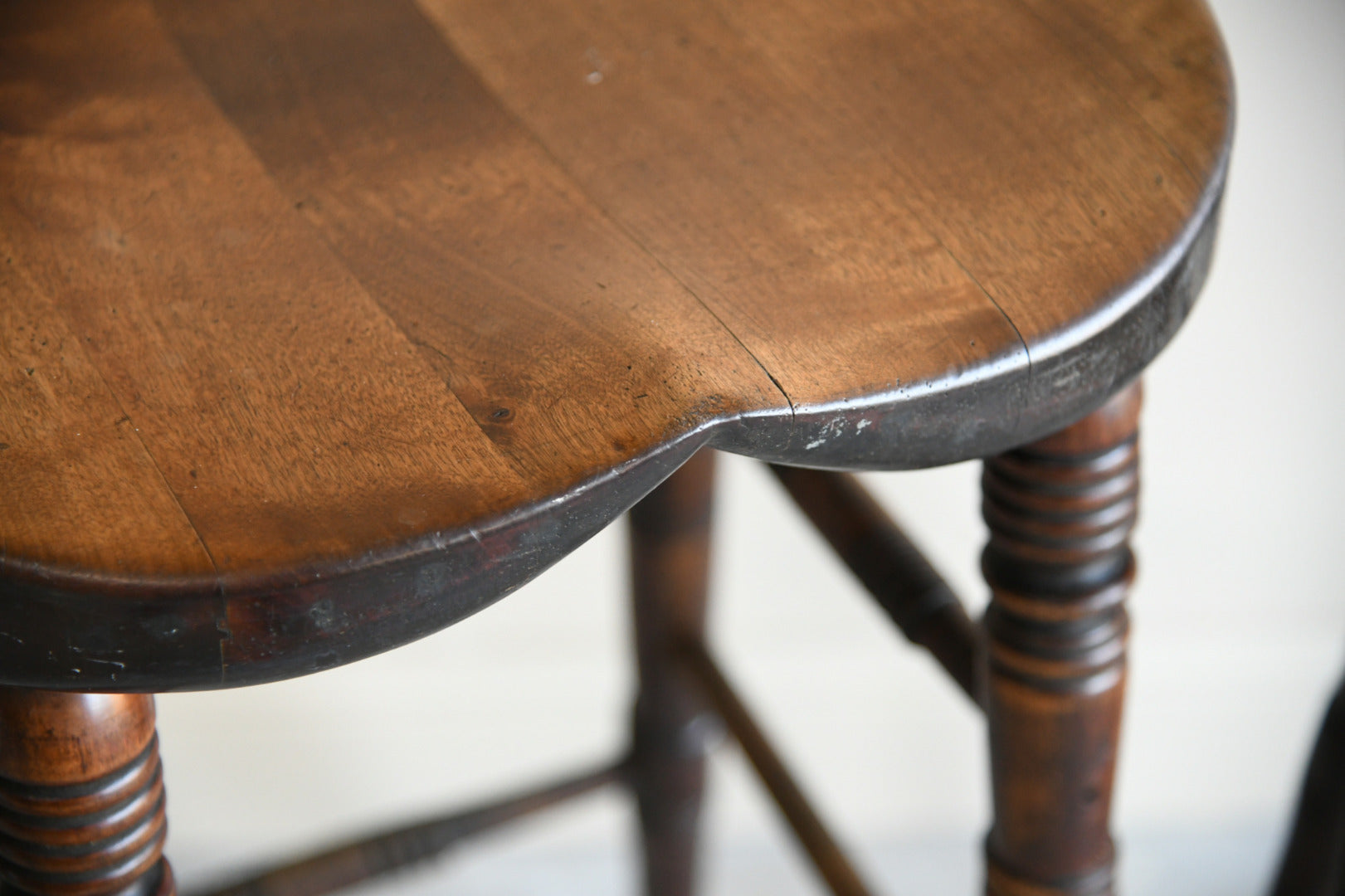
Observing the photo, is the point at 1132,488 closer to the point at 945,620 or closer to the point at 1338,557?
the point at 945,620

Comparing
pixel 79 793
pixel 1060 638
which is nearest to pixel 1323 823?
pixel 1060 638

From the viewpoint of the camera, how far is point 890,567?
0.54 metres

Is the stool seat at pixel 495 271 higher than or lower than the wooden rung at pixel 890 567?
higher

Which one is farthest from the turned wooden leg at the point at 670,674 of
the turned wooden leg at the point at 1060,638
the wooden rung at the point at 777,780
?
the turned wooden leg at the point at 1060,638

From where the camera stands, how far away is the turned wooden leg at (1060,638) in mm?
403

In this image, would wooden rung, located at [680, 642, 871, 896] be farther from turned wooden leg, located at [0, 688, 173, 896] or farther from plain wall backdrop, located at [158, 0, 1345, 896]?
turned wooden leg, located at [0, 688, 173, 896]

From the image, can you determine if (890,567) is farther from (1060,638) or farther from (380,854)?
(380,854)

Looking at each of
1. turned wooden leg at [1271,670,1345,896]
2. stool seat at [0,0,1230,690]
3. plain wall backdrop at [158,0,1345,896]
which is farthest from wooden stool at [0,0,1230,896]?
plain wall backdrop at [158,0,1345,896]

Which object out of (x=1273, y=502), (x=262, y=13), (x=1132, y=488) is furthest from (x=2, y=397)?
(x=1273, y=502)

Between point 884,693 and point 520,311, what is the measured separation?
0.78 metres

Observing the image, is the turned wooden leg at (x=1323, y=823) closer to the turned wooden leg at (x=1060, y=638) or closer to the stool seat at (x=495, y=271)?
the turned wooden leg at (x=1060, y=638)

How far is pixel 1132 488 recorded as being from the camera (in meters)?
0.42

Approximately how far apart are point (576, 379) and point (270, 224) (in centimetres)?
10

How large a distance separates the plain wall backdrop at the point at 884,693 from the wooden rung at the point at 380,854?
0.19 metres
